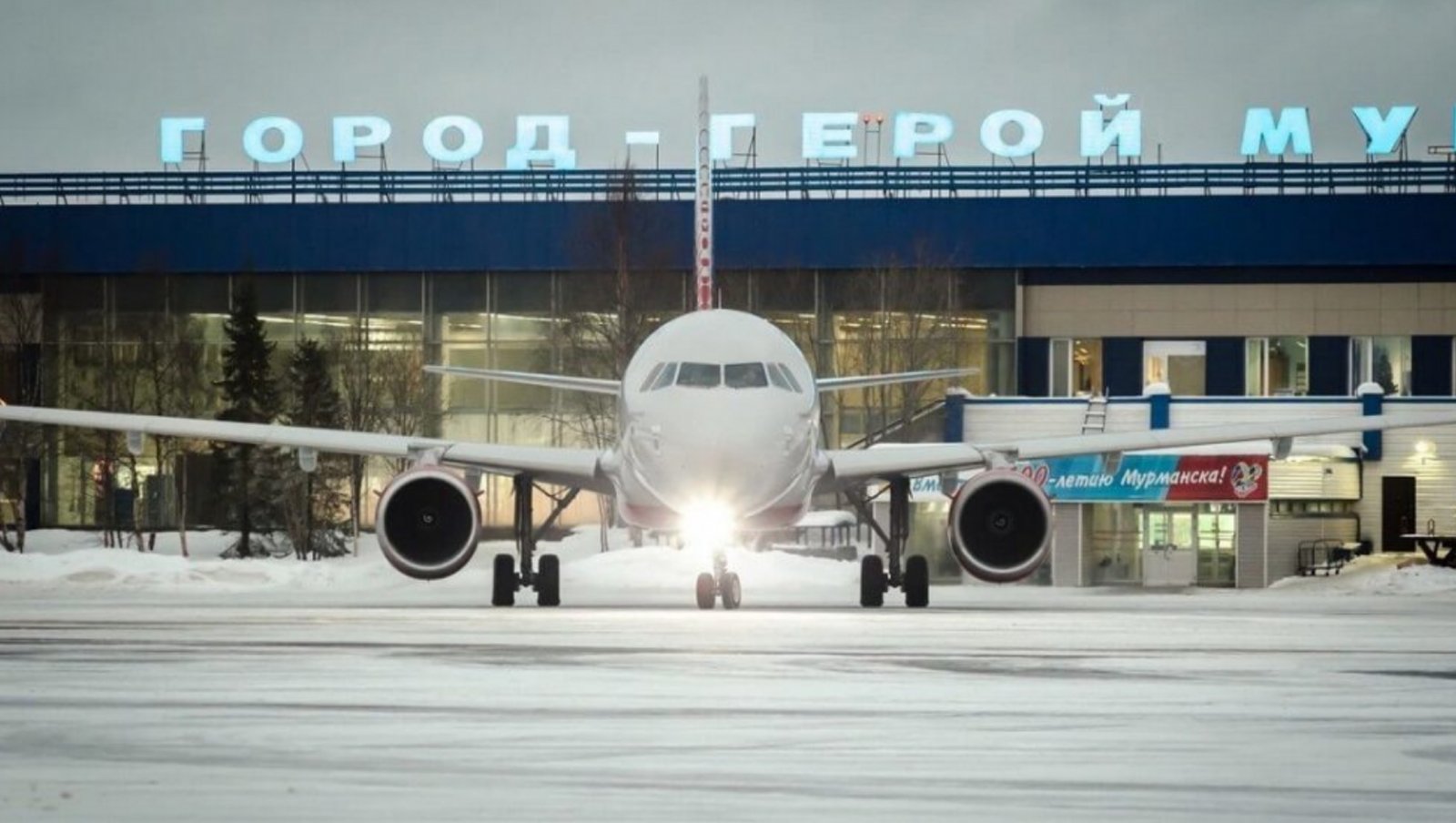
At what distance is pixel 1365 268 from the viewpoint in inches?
2682

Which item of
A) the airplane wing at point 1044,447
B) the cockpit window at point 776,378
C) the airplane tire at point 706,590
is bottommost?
the airplane tire at point 706,590

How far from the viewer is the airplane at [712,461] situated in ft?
88.9

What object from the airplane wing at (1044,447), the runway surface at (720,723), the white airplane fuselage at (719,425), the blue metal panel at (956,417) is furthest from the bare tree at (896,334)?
the runway surface at (720,723)

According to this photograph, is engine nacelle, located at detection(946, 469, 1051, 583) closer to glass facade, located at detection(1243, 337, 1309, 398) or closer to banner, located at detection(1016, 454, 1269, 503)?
banner, located at detection(1016, 454, 1269, 503)

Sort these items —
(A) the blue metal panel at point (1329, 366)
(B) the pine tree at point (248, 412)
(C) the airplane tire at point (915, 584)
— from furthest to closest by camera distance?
(A) the blue metal panel at point (1329, 366)
(B) the pine tree at point (248, 412)
(C) the airplane tire at point (915, 584)

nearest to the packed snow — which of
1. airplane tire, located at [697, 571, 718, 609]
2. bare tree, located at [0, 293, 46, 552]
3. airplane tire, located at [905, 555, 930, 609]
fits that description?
airplane tire, located at [905, 555, 930, 609]

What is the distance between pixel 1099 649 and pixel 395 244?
52.4 m

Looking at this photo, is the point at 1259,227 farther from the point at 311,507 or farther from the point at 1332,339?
the point at 311,507

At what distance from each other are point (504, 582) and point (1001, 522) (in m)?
6.78

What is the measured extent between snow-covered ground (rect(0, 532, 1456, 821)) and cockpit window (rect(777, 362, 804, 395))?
2.98 m

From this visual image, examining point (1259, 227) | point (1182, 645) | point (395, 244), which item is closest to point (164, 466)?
point (395, 244)

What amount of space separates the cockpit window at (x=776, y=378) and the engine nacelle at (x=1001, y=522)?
10.4 ft

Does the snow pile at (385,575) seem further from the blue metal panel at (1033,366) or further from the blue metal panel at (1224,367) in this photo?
the blue metal panel at (1224,367)

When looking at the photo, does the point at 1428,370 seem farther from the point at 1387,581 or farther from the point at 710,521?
the point at 710,521
